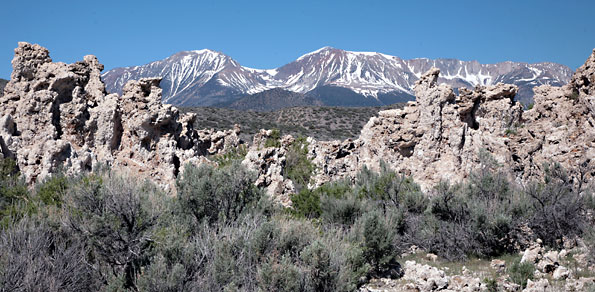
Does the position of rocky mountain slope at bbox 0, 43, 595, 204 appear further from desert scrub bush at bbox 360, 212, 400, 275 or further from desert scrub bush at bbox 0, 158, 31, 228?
desert scrub bush at bbox 360, 212, 400, 275

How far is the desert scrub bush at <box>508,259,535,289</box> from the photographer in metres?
8.17

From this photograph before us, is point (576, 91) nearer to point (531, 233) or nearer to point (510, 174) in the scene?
point (510, 174)

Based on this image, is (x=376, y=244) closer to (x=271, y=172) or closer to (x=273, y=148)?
(x=271, y=172)

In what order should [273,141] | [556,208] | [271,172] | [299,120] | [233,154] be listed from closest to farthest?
[556,208] → [271,172] → [233,154] → [273,141] → [299,120]

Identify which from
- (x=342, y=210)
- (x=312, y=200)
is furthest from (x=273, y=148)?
(x=342, y=210)

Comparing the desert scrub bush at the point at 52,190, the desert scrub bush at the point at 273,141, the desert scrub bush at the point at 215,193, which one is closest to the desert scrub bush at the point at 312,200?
the desert scrub bush at the point at 215,193

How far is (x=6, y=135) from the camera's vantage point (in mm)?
12289

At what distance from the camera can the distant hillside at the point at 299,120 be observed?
4547 cm

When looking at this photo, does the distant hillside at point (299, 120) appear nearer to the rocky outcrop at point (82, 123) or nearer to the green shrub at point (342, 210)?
the rocky outcrop at point (82, 123)

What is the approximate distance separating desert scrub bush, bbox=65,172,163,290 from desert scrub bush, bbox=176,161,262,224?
43.7 inches

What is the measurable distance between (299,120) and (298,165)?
1460 inches

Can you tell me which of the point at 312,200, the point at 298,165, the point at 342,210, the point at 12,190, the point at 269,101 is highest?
the point at 269,101

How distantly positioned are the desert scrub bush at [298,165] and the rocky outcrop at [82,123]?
430 centimetres

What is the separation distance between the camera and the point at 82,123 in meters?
13.5
